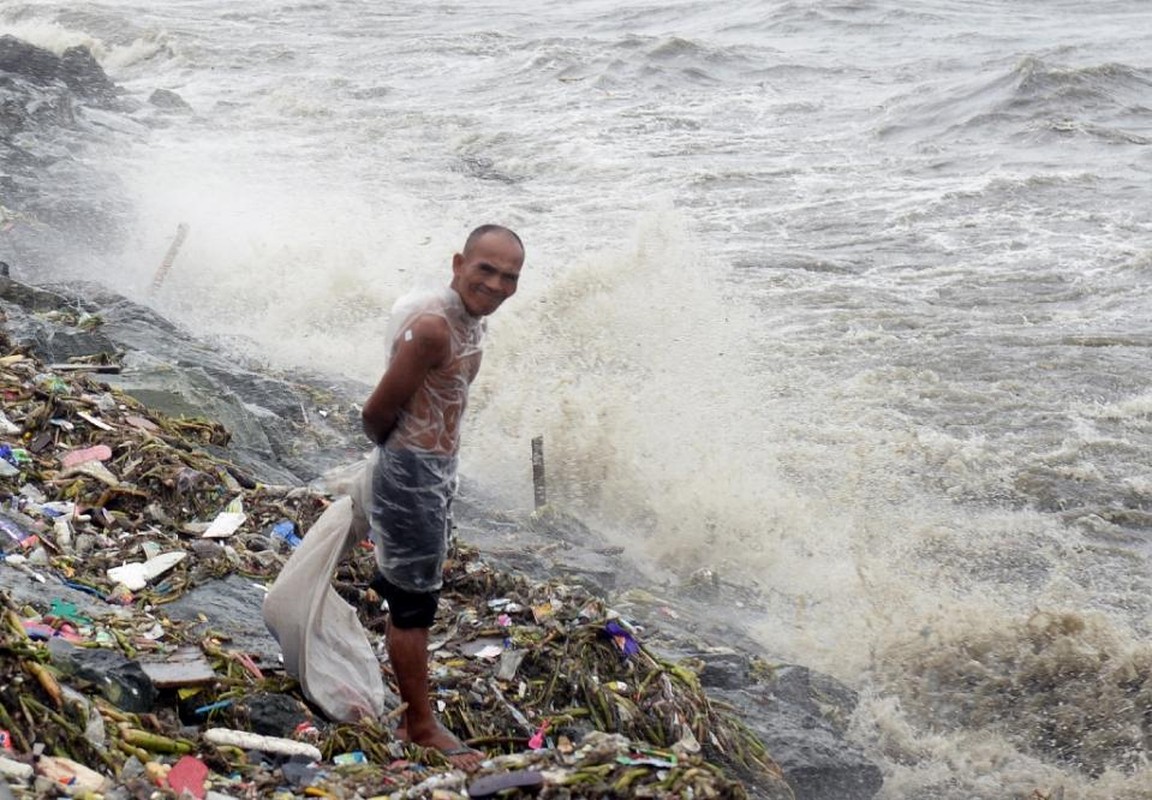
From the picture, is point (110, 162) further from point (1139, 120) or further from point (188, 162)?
point (1139, 120)

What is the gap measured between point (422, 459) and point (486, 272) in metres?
0.55

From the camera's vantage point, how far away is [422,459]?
3.65 metres

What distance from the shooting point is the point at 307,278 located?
1258 cm

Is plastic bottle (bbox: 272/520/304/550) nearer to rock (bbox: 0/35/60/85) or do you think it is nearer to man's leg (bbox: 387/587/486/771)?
man's leg (bbox: 387/587/486/771)

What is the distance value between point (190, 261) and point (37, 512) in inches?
335

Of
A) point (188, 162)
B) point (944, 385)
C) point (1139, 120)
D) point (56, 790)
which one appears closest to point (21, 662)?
point (56, 790)

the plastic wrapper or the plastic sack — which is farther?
the plastic sack

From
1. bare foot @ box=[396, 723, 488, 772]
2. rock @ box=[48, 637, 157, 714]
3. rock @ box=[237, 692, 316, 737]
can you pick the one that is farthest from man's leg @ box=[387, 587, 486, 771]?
rock @ box=[48, 637, 157, 714]

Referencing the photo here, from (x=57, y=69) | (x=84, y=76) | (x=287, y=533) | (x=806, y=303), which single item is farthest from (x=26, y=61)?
(x=287, y=533)

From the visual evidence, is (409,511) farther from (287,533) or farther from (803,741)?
(803,741)

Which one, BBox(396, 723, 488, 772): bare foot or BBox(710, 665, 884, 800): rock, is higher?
BBox(396, 723, 488, 772): bare foot

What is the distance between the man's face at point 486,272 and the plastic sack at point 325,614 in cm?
54

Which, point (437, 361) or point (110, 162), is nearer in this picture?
point (437, 361)

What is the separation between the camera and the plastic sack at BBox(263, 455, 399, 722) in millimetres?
3777
